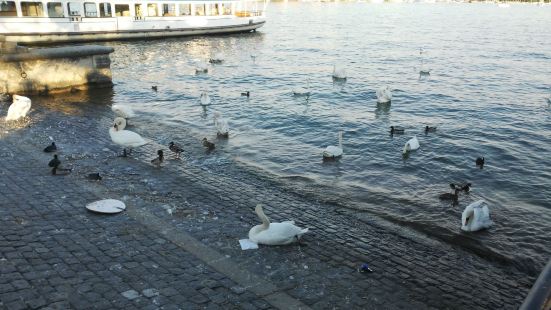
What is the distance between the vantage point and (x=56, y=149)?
44.6 ft

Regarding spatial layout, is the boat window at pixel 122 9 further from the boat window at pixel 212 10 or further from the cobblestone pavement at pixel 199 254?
the cobblestone pavement at pixel 199 254

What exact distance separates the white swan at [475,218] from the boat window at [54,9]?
40.6 meters

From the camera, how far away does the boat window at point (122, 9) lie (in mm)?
46062

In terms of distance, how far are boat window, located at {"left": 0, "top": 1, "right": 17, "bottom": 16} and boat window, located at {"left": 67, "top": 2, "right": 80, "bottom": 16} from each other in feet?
14.4

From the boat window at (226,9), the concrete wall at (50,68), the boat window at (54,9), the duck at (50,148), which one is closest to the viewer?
the duck at (50,148)

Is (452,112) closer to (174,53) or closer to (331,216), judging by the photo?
(331,216)

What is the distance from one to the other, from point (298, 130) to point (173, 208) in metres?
9.84

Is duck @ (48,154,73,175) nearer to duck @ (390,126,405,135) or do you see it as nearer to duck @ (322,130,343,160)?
duck @ (322,130,343,160)

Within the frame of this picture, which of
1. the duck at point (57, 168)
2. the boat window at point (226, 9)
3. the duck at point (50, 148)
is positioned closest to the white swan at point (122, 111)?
the duck at point (50, 148)

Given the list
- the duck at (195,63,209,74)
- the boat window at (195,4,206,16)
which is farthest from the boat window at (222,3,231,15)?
the duck at (195,63,209,74)

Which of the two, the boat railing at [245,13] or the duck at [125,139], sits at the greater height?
the boat railing at [245,13]

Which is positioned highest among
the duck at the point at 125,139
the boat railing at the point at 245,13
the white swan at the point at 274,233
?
the boat railing at the point at 245,13

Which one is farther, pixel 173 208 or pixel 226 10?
pixel 226 10

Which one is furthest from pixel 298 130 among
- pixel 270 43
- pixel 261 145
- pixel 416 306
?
pixel 270 43
